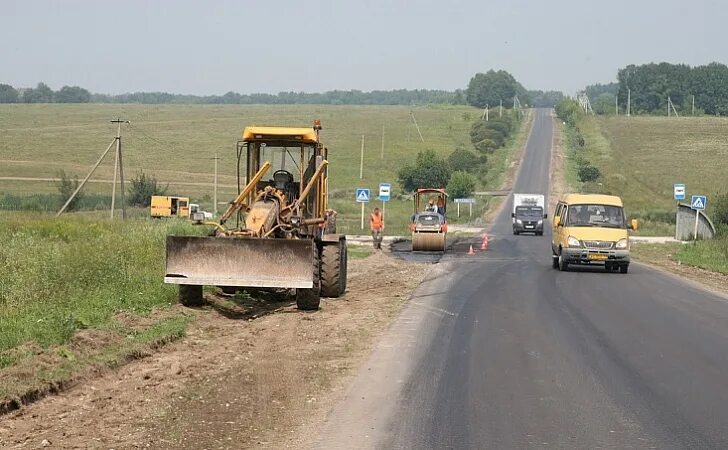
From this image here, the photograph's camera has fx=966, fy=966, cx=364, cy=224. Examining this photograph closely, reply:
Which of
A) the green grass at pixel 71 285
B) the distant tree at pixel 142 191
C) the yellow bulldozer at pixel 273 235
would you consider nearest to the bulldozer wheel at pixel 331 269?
the yellow bulldozer at pixel 273 235

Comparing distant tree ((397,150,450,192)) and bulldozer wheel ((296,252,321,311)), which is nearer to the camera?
bulldozer wheel ((296,252,321,311))

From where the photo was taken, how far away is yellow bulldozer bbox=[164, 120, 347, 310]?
15836 millimetres

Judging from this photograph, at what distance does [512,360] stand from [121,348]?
16.1ft

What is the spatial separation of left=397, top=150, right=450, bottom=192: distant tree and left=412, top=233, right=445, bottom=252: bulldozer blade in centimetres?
5327

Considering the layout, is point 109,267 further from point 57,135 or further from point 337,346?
point 57,135

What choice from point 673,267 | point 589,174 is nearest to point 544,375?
point 673,267

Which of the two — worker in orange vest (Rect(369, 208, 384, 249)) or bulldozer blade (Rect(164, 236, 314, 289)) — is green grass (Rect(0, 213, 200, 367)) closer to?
bulldozer blade (Rect(164, 236, 314, 289))

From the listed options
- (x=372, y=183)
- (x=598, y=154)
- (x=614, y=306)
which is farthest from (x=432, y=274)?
(x=598, y=154)

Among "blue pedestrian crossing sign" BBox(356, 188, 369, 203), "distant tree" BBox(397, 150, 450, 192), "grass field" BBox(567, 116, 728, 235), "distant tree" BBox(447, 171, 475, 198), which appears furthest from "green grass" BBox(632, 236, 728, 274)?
"distant tree" BBox(397, 150, 450, 192)

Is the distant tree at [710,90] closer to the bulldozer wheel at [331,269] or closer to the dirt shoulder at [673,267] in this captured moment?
the dirt shoulder at [673,267]

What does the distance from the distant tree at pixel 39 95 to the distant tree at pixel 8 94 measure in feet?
5.07

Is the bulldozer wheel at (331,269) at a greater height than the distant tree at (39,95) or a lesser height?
lesser

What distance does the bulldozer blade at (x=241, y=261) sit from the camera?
15.8 meters

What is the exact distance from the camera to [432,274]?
26.3m
